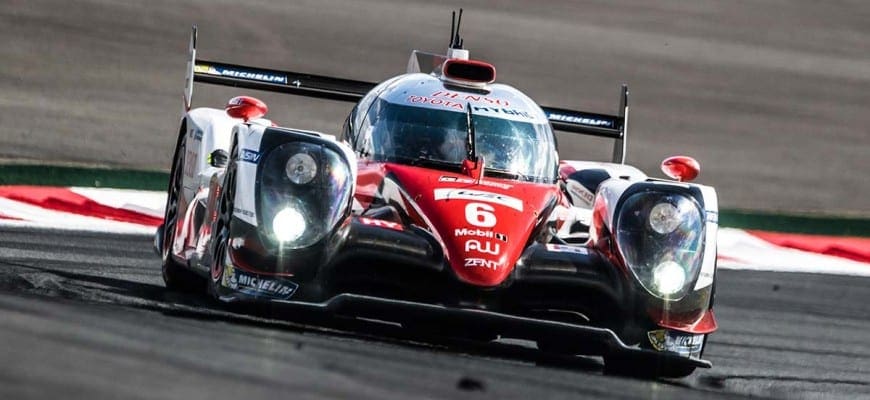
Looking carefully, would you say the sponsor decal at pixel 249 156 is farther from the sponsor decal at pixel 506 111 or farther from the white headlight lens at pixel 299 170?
the sponsor decal at pixel 506 111

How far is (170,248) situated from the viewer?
8633 millimetres

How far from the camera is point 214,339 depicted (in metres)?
5.45

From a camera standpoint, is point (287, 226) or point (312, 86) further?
point (312, 86)

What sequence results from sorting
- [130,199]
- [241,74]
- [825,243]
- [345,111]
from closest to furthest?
[241,74] < [130,199] < [825,243] < [345,111]

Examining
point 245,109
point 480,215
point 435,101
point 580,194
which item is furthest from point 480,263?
point 580,194

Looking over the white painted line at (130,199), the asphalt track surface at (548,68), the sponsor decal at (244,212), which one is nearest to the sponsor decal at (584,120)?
the sponsor decal at (244,212)

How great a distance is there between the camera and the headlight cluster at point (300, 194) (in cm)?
673

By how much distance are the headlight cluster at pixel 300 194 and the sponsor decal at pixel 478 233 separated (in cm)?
47

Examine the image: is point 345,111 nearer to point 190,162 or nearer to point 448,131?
point 190,162

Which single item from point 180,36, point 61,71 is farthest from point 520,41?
point 61,71

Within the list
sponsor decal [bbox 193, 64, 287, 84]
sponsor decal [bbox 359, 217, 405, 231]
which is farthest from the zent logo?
sponsor decal [bbox 193, 64, 287, 84]

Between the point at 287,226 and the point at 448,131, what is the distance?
1.41 m

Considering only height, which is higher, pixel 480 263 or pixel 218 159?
pixel 218 159

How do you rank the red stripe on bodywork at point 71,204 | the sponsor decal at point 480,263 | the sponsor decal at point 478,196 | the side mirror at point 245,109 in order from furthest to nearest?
the red stripe on bodywork at point 71,204 < the side mirror at point 245,109 < the sponsor decal at point 478,196 < the sponsor decal at point 480,263
